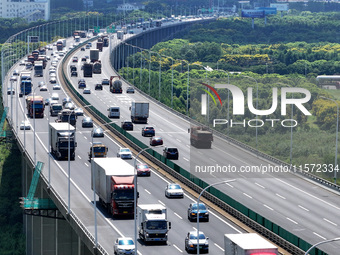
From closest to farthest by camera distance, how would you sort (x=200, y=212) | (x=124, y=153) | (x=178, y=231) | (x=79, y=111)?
(x=178, y=231)
(x=200, y=212)
(x=124, y=153)
(x=79, y=111)

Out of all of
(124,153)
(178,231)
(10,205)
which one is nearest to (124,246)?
(178,231)

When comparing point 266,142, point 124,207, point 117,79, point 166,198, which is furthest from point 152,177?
point 117,79

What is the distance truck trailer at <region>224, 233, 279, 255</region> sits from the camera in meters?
54.3

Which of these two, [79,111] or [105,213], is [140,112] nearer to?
[79,111]

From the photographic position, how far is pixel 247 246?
54844mm

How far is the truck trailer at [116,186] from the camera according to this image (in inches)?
2992

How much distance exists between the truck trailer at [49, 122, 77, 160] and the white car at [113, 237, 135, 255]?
41417 millimetres

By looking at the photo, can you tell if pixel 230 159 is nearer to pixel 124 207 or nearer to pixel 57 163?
pixel 57 163

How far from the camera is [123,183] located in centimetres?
7606

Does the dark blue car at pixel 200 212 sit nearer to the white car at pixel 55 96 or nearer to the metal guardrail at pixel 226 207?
the metal guardrail at pixel 226 207

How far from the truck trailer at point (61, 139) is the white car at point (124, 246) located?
41.4 meters

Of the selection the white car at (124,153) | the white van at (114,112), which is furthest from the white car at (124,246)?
the white van at (114,112)

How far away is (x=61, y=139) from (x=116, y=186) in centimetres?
3169

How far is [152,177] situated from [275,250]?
4724 centimetres
